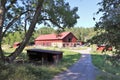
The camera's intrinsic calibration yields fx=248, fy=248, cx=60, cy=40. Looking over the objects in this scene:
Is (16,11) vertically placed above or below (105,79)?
above

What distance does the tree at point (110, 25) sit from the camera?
23.2ft

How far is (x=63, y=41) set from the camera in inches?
3034

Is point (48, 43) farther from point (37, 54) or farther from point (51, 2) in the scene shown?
point (51, 2)

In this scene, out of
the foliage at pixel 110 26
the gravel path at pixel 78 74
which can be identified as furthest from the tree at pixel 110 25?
the gravel path at pixel 78 74

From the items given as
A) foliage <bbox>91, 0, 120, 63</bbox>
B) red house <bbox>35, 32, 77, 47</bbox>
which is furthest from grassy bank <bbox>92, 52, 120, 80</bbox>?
red house <bbox>35, 32, 77, 47</bbox>

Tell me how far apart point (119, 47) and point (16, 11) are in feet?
43.0

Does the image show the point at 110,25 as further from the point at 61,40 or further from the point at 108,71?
the point at 61,40

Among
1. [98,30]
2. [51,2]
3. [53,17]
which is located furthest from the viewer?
[53,17]

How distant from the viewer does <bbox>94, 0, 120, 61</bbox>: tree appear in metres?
7.07

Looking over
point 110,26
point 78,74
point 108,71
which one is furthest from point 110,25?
point 108,71

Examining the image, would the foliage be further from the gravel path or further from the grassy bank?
the gravel path

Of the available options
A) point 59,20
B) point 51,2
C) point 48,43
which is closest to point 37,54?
point 59,20

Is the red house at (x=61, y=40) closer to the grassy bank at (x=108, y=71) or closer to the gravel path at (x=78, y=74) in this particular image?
the grassy bank at (x=108, y=71)

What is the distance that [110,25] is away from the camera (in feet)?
23.8
